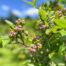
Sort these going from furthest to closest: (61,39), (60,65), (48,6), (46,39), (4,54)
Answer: (4,54) → (48,6) → (46,39) → (61,39) → (60,65)

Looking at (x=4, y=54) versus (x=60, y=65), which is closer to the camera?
(x=60, y=65)

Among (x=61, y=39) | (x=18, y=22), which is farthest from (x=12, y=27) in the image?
(x=61, y=39)

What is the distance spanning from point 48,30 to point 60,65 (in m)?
0.33

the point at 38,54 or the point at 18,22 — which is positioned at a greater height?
the point at 18,22

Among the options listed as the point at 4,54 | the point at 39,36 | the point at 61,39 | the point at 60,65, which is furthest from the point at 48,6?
the point at 4,54

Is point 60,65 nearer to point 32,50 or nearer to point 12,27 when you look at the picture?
point 32,50

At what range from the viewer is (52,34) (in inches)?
46.3

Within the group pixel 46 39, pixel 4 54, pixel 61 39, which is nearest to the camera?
pixel 61 39

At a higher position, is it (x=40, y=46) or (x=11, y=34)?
(x=11, y=34)

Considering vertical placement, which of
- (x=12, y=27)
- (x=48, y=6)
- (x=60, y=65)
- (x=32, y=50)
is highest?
(x=48, y=6)

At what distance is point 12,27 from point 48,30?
1.01 ft

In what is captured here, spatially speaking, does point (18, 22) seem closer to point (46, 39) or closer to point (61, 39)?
point (46, 39)

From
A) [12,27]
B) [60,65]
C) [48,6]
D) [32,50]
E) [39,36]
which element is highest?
[48,6]

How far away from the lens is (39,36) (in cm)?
125
